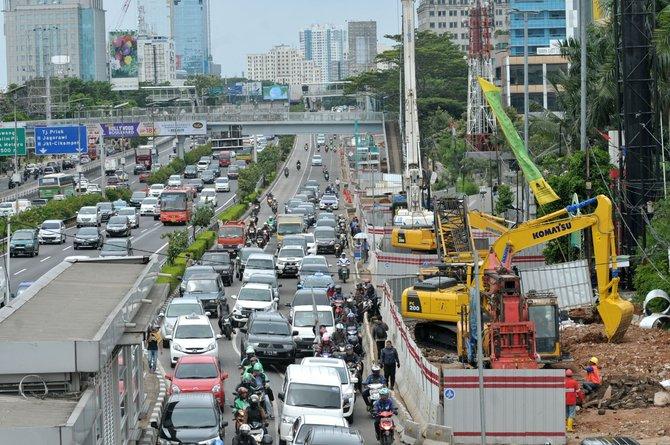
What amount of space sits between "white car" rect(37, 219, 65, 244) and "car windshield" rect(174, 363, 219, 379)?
1750 inches

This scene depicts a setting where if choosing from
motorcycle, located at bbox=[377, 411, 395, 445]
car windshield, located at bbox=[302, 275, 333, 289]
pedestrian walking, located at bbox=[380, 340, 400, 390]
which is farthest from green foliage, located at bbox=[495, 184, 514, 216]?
motorcycle, located at bbox=[377, 411, 395, 445]

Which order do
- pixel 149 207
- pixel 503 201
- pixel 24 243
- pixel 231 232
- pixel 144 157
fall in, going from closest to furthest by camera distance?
pixel 24 243, pixel 503 201, pixel 231 232, pixel 149 207, pixel 144 157

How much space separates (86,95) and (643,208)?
155779 mm

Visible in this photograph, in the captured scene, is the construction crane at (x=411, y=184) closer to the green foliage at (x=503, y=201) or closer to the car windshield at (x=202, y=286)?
the green foliage at (x=503, y=201)

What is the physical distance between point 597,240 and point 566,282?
21.9ft

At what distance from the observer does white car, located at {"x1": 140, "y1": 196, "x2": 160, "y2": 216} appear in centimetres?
9345

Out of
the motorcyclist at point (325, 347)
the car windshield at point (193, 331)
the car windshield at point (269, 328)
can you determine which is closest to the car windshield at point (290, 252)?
the car windshield at point (269, 328)

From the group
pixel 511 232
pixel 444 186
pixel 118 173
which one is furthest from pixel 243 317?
pixel 118 173

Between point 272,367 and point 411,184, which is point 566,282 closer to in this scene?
point 272,367

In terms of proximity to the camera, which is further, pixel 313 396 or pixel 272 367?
pixel 272 367

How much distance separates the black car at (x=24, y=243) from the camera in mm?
66875

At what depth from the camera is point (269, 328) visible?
120 ft

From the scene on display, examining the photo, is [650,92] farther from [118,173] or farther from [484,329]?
[118,173]

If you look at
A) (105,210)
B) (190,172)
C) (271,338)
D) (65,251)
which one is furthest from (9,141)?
(271,338)
